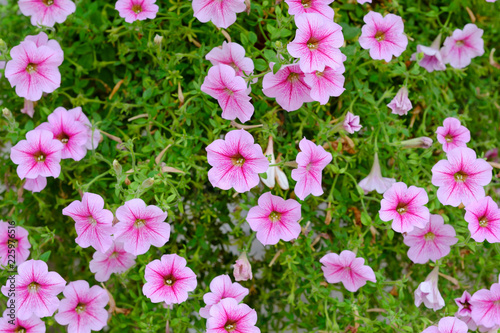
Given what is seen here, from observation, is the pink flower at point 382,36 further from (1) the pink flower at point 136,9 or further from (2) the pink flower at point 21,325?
(2) the pink flower at point 21,325

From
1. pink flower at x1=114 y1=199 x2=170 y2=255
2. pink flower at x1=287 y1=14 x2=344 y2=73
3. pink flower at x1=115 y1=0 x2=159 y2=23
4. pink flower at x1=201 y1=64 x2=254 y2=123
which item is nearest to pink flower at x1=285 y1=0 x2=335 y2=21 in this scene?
pink flower at x1=287 y1=14 x2=344 y2=73

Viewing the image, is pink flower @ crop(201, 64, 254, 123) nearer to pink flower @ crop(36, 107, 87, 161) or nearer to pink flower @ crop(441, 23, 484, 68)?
pink flower @ crop(36, 107, 87, 161)

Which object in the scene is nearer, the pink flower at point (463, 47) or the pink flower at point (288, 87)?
the pink flower at point (288, 87)

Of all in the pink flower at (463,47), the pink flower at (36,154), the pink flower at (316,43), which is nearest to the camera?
the pink flower at (316,43)

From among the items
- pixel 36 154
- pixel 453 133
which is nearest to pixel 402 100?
pixel 453 133

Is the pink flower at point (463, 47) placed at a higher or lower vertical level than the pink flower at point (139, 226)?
higher

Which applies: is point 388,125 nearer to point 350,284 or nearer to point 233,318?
point 350,284

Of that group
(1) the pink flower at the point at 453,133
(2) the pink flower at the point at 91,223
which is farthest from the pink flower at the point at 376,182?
(2) the pink flower at the point at 91,223
